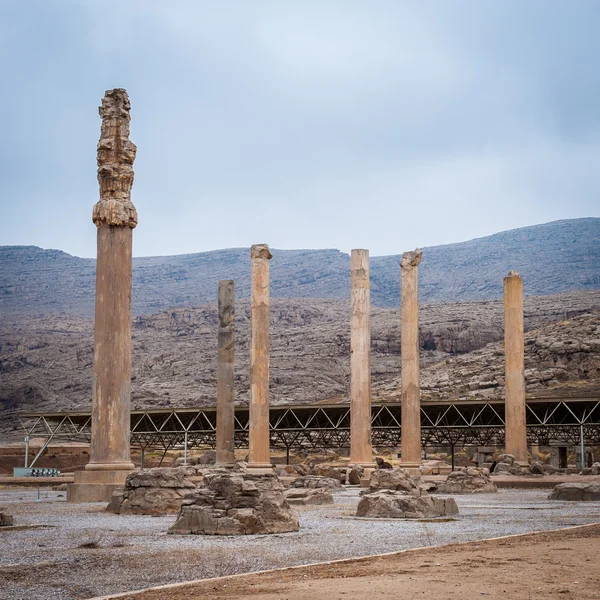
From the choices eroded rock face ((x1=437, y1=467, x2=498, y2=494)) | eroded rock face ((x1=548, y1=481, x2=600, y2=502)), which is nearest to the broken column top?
eroded rock face ((x1=437, y1=467, x2=498, y2=494))

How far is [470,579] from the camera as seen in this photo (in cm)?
870

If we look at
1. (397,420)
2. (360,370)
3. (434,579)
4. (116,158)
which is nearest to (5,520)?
(434,579)

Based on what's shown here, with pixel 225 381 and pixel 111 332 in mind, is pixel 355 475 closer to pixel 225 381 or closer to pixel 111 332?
pixel 225 381

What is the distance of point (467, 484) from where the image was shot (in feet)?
94.7

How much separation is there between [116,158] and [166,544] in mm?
11650

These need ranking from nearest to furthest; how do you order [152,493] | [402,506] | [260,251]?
1. [402,506]
2. [152,493]
3. [260,251]

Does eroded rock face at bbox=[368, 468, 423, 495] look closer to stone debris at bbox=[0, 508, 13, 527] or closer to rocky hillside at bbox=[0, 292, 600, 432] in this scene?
stone debris at bbox=[0, 508, 13, 527]

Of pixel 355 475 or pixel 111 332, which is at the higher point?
pixel 111 332

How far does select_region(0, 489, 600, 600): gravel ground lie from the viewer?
30.4 feet

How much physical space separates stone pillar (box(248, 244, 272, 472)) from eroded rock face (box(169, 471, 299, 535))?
20573mm

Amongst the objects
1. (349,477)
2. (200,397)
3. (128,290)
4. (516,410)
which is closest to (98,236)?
(128,290)

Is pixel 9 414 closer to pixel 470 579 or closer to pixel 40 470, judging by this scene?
pixel 40 470

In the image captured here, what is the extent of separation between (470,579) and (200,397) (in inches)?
4212

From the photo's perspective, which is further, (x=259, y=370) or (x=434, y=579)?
(x=259, y=370)
